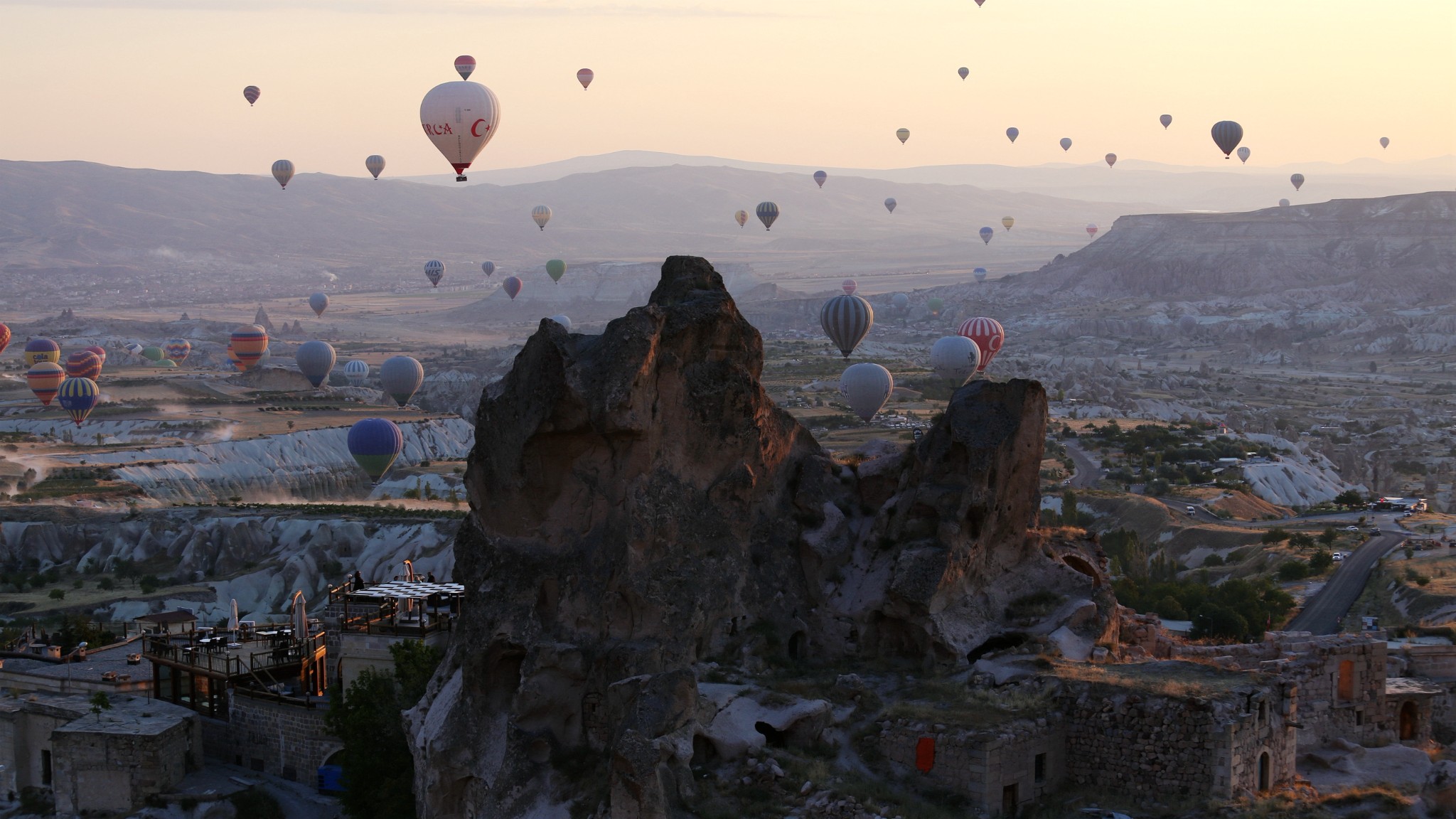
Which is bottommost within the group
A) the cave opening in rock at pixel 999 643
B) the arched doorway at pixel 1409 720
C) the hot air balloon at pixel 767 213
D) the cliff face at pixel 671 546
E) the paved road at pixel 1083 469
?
the paved road at pixel 1083 469

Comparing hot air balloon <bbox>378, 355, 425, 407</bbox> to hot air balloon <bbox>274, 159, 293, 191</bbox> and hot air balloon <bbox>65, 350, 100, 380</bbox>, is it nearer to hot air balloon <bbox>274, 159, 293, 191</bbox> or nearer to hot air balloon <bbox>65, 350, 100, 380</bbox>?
hot air balloon <bbox>65, 350, 100, 380</bbox>

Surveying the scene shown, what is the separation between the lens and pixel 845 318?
9475 centimetres

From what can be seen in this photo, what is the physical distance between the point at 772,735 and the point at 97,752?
51.3ft

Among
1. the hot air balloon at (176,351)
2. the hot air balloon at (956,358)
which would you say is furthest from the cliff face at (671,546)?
the hot air balloon at (176,351)

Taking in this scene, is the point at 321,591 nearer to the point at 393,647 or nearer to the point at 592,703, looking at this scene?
the point at 393,647

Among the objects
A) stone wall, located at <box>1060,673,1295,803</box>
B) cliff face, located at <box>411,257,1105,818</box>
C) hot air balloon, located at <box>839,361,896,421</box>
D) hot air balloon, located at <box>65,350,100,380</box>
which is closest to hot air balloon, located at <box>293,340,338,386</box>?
hot air balloon, located at <box>65,350,100,380</box>

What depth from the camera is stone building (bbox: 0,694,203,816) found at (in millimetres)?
31859

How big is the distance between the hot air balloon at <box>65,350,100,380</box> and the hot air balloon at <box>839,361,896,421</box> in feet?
198

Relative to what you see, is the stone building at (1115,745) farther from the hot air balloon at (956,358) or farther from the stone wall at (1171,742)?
the hot air balloon at (956,358)

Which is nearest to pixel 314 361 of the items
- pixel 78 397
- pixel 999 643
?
pixel 78 397

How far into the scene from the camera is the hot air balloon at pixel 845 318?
9456 cm

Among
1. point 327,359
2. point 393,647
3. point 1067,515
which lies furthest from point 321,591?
point 327,359

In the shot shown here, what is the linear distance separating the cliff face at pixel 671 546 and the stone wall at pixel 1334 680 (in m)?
2.98

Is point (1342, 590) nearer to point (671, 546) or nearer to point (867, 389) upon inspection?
point (671, 546)
